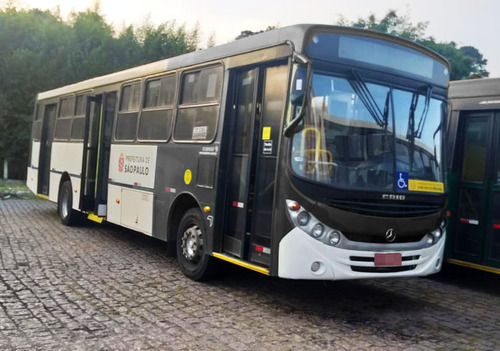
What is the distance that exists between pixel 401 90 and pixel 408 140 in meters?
0.57

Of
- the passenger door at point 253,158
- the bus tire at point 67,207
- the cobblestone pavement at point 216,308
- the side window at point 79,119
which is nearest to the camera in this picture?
the cobblestone pavement at point 216,308

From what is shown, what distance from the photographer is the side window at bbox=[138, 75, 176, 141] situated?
330 inches

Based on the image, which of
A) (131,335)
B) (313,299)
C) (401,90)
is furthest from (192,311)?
(401,90)

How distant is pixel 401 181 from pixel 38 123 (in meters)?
11.7

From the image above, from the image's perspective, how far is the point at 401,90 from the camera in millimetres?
6363

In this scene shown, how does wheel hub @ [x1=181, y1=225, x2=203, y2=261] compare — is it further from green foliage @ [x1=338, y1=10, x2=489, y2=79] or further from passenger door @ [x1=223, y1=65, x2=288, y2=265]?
green foliage @ [x1=338, y1=10, x2=489, y2=79]

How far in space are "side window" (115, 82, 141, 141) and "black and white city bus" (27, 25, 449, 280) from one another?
129 centimetres

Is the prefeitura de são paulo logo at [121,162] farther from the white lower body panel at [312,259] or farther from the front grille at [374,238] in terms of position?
the front grille at [374,238]

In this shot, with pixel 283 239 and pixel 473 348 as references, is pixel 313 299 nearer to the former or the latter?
pixel 283 239

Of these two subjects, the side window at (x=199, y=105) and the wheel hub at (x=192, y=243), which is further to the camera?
the wheel hub at (x=192, y=243)

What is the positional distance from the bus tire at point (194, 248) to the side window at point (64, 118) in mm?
5935

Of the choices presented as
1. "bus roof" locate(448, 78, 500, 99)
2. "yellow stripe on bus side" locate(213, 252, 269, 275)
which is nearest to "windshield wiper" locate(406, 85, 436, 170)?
"bus roof" locate(448, 78, 500, 99)

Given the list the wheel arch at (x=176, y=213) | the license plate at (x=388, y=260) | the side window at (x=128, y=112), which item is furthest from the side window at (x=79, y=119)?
the license plate at (x=388, y=260)

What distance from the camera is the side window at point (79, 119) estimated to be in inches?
464
